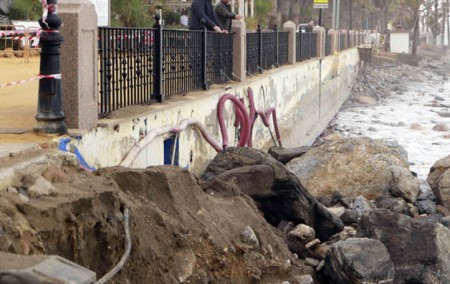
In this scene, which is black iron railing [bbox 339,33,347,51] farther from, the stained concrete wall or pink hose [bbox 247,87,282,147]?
pink hose [bbox 247,87,282,147]

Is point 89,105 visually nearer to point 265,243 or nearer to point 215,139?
point 265,243

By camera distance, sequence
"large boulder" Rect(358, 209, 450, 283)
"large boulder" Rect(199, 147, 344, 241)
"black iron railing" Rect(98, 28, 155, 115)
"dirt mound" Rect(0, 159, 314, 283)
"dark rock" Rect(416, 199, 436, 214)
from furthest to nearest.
→ 1. "dark rock" Rect(416, 199, 436, 214)
2. "black iron railing" Rect(98, 28, 155, 115)
3. "large boulder" Rect(199, 147, 344, 241)
4. "large boulder" Rect(358, 209, 450, 283)
5. "dirt mound" Rect(0, 159, 314, 283)

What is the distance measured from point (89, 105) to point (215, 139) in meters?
4.63

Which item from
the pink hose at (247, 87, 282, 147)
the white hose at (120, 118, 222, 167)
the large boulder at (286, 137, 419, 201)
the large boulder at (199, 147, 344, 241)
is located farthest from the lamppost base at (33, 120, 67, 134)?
the pink hose at (247, 87, 282, 147)

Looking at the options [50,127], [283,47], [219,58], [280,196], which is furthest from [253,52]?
[50,127]

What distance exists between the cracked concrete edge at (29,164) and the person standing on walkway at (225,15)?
9544 mm

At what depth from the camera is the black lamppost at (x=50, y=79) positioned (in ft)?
24.7

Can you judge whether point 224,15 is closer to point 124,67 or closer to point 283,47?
point 124,67

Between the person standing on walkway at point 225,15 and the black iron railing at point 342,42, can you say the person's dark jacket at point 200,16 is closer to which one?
the person standing on walkway at point 225,15

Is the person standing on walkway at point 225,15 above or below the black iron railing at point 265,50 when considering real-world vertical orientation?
above

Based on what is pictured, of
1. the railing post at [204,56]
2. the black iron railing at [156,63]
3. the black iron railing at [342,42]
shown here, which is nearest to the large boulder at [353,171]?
the railing post at [204,56]

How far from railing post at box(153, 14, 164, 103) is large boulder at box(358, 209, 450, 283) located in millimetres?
3808

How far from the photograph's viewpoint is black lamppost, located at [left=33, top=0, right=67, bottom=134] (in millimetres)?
7543

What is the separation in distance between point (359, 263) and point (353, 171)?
5.34m
